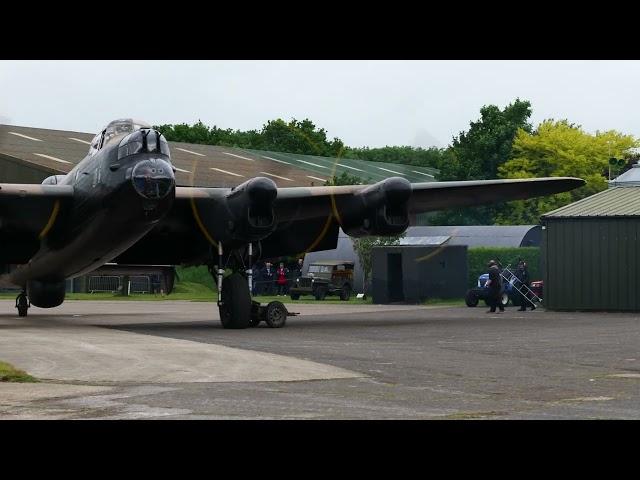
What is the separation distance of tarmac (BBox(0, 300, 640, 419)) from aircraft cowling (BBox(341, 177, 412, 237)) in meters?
2.76

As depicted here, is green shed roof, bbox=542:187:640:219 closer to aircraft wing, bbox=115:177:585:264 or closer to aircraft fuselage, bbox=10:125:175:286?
aircraft wing, bbox=115:177:585:264

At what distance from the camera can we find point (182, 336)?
969 inches

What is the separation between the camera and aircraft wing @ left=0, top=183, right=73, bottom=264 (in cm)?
2719

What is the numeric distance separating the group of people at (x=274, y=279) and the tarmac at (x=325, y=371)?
30313 millimetres

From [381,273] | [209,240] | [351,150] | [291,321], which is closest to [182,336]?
[209,240]

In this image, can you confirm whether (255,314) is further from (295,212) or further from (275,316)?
(295,212)

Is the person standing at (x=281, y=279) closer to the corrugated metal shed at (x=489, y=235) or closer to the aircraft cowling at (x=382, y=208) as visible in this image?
the corrugated metal shed at (x=489, y=235)

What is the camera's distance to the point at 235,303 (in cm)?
2786

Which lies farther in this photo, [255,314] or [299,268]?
[299,268]

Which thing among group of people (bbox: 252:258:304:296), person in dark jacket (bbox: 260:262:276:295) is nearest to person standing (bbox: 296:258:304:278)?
group of people (bbox: 252:258:304:296)

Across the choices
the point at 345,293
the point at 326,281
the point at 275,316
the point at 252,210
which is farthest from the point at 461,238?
the point at 252,210

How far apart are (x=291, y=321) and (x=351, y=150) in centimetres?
7551

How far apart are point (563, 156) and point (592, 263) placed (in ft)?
149
